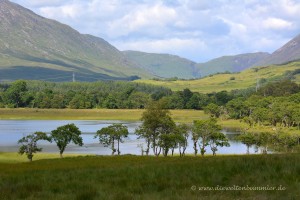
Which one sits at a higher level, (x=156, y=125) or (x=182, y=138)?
(x=156, y=125)

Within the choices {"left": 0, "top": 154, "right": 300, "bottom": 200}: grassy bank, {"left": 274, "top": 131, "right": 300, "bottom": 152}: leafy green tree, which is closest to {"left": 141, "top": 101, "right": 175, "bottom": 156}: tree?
{"left": 274, "top": 131, "right": 300, "bottom": 152}: leafy green tree

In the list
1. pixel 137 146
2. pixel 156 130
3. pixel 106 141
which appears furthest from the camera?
pixel 137 146

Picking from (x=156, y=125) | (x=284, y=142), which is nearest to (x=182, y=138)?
(x=156, y=125)

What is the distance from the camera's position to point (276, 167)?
16.8 meters

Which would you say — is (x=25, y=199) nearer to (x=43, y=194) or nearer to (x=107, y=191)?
(x=43, y=194)

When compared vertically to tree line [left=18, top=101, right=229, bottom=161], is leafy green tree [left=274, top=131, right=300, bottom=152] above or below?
below

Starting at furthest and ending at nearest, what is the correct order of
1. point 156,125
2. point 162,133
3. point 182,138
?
point 156,125 → point 162,133 → point 182,138

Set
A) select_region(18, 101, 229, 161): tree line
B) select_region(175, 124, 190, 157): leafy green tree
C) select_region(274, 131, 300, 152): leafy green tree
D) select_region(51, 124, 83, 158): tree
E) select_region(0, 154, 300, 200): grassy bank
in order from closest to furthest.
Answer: select_region(0, 154, 300, 200): grassy bank < select_region(51, 124, 83, 158): tree < select_region(175, 124, 190, 157): leafy green tree < select_region(18, 101, 229, 161): tree line < select_region(274, 131, 300, 152): leafy green tree

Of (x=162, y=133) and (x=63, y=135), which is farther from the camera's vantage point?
(x=162, y=133)

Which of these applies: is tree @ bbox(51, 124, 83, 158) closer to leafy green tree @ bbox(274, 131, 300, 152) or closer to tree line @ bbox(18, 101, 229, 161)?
tree line @ bbox(18, 101, 229, 161)

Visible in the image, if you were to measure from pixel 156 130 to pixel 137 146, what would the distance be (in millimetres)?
13483

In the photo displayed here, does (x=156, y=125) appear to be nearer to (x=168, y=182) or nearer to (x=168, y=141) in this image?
(x=168, y=141)

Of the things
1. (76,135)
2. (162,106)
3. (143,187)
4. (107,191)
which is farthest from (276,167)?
(162,106)

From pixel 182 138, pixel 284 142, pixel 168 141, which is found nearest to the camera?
pixel 168 141
